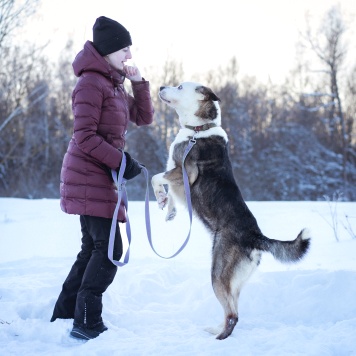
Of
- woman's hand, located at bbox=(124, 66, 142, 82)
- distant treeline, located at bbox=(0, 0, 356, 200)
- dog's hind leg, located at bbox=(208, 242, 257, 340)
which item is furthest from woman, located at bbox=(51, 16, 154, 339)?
distant treeline, located at bbox=(0, 0, 356, 200)

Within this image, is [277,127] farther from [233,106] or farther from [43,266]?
[43,266]

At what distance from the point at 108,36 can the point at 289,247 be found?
6.62 ft

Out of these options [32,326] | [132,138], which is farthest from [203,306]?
[132,138]

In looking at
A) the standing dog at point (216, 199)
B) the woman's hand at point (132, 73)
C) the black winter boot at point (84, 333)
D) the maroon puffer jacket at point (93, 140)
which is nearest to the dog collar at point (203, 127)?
the standing dog at point (216, 199)

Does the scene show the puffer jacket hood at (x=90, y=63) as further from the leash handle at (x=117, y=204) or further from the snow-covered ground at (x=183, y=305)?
Answer: the snow-covered ground at (x=183, y=305)

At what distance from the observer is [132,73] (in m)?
3.52

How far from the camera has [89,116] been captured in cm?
302

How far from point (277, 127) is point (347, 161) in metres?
5.32

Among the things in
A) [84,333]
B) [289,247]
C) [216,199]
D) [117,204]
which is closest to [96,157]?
[117,204]

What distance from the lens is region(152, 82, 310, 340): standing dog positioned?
10.5ft

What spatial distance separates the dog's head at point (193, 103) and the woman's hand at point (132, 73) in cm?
37

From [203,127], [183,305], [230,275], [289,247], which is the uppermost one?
[203,127]

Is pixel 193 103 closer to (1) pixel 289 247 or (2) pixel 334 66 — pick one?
(1) pixel 289 247

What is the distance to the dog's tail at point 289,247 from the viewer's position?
3096 millimetres
